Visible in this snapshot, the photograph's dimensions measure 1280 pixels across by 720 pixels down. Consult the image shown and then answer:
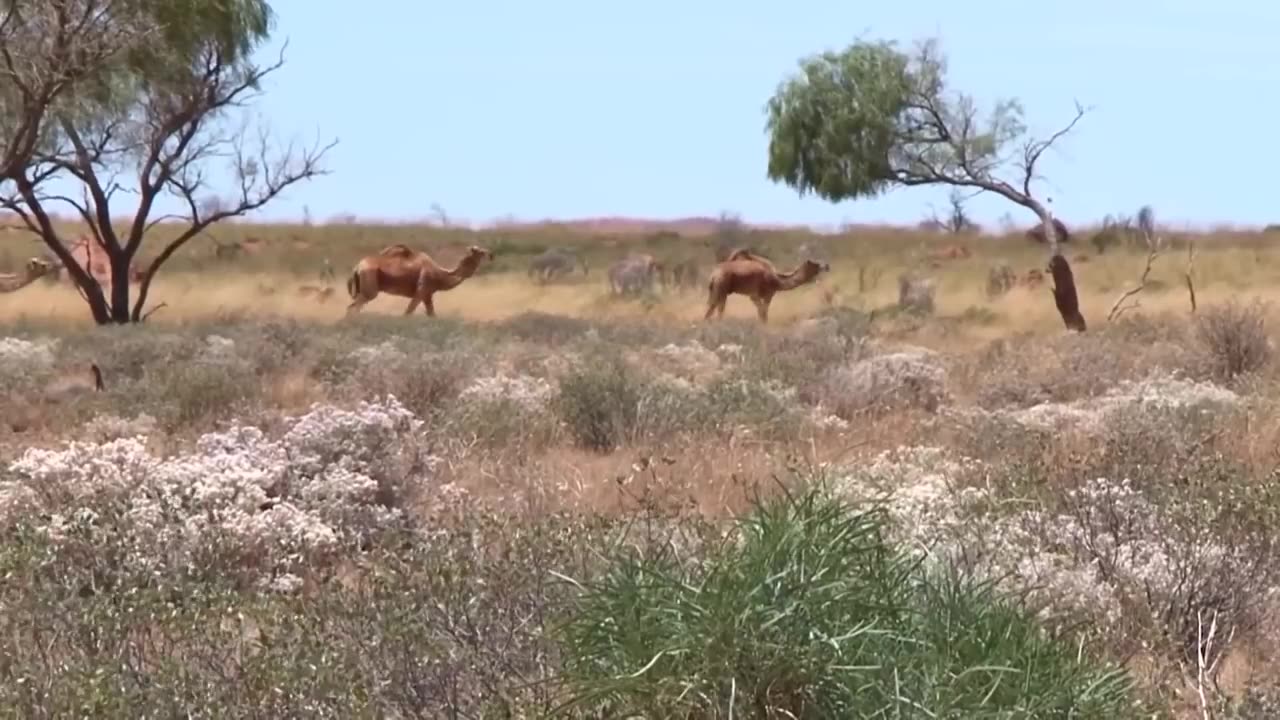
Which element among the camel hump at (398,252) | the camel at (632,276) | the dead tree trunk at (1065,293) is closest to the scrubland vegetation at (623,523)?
the dead tree trunk at (1065,293)

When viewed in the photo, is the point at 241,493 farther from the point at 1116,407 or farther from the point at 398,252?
the point at 398,252

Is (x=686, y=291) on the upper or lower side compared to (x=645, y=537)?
lower

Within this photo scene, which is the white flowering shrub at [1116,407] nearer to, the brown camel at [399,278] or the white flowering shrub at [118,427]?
the white flowering shrub at [118,427]

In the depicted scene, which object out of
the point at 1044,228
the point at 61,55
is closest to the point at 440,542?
the point at 61,55

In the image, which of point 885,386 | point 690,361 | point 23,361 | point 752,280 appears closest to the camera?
point 885,386

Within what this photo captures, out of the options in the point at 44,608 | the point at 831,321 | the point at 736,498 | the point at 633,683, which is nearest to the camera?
the point at 633,683

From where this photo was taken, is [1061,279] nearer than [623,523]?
No

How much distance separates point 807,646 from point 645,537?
6.44ft

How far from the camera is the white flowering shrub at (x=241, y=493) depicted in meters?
6.01

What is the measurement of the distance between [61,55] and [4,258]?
41249 mm

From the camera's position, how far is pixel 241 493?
21.4 ft

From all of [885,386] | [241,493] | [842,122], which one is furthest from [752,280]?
[241,493]

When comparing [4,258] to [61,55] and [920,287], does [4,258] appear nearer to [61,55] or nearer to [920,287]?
[920,287]

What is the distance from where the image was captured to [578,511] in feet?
21.1
